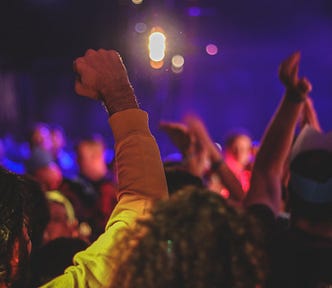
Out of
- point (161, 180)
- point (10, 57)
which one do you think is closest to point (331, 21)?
point (10, 57)

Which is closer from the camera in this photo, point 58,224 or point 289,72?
point 289,72

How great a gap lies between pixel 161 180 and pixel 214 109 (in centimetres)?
990

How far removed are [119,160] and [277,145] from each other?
104 centimetres

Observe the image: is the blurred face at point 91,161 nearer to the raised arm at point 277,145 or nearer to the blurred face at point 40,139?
the blurred face at point 40,139

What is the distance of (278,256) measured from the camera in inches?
74.5

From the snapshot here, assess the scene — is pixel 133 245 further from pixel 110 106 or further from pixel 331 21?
pixel 331 21

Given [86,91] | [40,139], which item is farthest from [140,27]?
[86,91]

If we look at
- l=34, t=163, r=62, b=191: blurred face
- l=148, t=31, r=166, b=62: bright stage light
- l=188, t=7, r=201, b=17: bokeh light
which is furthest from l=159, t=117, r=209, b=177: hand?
l=188, t=7, r=201, b=17: bokeh light

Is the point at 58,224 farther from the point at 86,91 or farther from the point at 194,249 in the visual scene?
the point at 194,249

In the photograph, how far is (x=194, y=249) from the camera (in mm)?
1037

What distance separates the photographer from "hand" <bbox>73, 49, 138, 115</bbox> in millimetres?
1677

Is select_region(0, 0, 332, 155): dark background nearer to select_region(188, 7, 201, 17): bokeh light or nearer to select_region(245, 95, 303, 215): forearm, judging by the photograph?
select_region(188, 7, 201, 17): bokeh light

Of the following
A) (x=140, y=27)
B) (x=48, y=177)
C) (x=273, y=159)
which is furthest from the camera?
(x=140, y=27)

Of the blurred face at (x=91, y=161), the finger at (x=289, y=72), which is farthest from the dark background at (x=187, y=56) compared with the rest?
the finger at (x=289, y=72)
